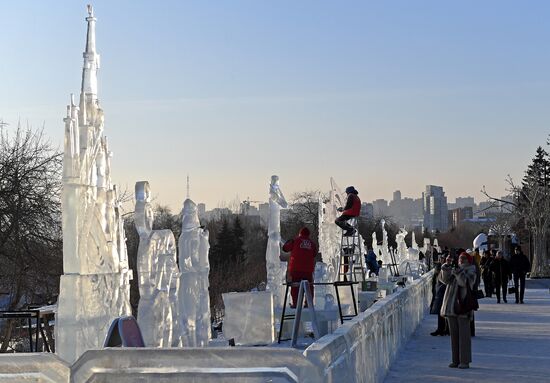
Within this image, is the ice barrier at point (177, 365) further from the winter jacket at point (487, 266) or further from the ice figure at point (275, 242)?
the winter jacket at point (487, 266)

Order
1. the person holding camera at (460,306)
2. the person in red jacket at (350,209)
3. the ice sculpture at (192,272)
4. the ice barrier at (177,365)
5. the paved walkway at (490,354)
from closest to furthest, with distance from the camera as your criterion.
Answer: the ice barrier at (177,365) < the ice sculpture at (192,272) < the paved walkway at (490,354) < the person holding camera at (460,306) < the person in red jacket at (350,209)

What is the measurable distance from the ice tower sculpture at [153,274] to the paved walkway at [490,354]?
3.34m

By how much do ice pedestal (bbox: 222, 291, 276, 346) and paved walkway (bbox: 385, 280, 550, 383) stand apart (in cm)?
199

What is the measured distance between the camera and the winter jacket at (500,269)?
122 ft

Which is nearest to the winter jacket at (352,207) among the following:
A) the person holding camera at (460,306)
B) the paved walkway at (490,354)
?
the paved walkway at (490,354)

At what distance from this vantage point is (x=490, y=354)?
A: 1853 cm

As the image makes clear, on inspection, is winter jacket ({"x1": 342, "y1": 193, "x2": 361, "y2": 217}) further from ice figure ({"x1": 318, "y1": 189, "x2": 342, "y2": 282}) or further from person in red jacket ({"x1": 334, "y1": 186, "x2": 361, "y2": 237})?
ice figure ({"x1": 318, "y1": 189, "x2": 342, "y2": 282})

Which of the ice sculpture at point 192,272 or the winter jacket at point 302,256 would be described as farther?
the winter jacket at point 302,256

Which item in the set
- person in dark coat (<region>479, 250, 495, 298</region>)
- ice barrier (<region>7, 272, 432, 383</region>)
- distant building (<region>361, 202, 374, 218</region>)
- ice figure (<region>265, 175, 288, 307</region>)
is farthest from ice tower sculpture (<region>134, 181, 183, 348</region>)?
distant building (<region>361, 202, 374, 218</region>)

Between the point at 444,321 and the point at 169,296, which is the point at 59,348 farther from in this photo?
the point at 444,321

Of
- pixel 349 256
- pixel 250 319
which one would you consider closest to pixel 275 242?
pixel 349 256

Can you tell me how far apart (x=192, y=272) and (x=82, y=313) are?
98.5 inches

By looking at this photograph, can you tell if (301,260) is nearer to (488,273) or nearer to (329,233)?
(329,233)

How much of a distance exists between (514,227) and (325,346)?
3957 inches
